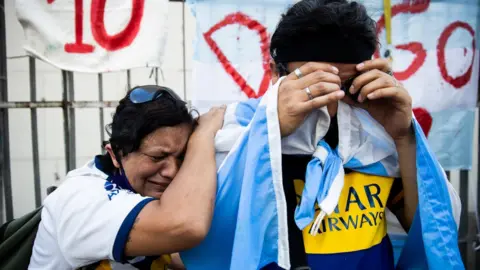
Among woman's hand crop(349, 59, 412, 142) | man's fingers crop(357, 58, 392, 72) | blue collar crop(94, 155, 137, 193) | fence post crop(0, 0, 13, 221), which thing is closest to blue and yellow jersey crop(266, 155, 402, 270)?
woman's hand crop(349, 59, 412, 142)

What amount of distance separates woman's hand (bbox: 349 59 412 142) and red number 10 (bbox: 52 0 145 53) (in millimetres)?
1832

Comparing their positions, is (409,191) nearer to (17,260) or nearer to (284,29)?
(284,29)

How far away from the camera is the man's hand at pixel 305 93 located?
1032 mm

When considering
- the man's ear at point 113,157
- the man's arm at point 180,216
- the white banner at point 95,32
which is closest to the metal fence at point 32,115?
the white banner at point 95,32

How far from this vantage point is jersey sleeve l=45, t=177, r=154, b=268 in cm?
117

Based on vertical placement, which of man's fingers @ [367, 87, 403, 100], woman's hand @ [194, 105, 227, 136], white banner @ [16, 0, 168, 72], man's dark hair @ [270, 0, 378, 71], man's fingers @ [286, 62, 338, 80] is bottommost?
woman's hand @ [194, 105, 227, 136]

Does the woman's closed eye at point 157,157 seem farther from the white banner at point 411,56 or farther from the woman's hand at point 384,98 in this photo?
the white banner at point 411,56

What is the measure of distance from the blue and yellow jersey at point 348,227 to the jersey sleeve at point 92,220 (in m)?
0.43

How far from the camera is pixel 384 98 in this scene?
1.14 meters

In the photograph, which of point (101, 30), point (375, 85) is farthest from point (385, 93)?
point (101, 30)

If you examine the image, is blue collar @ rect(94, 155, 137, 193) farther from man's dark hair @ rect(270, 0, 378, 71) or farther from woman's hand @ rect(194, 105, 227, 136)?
man's dark hair @ rect(270, 0, 378, 71)

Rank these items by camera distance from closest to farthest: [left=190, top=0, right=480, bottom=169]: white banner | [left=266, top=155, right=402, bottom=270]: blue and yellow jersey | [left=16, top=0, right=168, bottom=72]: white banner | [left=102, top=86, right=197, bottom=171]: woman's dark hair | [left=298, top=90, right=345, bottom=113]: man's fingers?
1. [left=298, top=90, right=345, bottom=113]: man's fingers
2. [left=266, top=155, right=402, bottom=270]: blue and yellow jersey
3. [left=102, top=86, right=197, bottom=171]: woman's dark hair
4. [left=16, top=0, right=168, bottom=72]: white banner
5. [left=190, top=0, right=480, bottom=169]: white banner

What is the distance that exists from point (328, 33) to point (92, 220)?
0.82 metres

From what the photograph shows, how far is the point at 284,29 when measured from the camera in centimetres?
117
